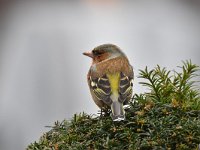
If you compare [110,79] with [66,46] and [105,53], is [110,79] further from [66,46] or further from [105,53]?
[66,46]

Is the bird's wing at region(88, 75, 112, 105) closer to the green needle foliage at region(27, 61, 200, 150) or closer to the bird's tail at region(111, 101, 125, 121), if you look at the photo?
the bird's tail at region(111, 101, 125, 121)

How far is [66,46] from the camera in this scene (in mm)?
11820

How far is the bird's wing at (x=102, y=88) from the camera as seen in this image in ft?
20.1

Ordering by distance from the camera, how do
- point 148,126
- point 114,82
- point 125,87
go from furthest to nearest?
point 114,82 < point 125,87 < point 148,126

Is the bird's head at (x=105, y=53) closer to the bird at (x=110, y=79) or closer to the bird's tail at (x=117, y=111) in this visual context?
the bird at (x=110, y=79)

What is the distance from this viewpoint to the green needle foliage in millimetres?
4848

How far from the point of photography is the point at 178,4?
14.0 meters

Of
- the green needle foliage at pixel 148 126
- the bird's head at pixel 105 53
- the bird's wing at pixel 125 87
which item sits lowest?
the green needle foliage at pixel 148 126

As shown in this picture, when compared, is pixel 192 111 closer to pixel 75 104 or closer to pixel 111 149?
pixel 111 149

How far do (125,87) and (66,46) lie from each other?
5.75 m

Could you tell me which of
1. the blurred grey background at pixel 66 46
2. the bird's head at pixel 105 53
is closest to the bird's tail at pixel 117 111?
the bird's head at pixel 105 53

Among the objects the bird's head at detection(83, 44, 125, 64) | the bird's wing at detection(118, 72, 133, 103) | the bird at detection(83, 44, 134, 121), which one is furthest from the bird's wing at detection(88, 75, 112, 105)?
the bird's head at detection(83, 44, 125, 64)

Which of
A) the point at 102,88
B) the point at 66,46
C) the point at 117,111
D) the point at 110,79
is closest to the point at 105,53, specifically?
the point at 110,79

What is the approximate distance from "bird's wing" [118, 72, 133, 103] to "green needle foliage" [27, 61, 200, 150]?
320 mm
